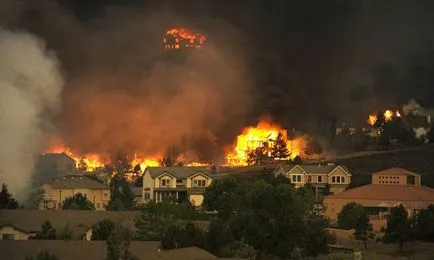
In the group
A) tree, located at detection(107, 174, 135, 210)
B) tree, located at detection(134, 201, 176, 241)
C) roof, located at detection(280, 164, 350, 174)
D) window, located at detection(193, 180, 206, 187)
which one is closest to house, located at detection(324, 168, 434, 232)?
roof, located at detection(280, 164, 350, 174)

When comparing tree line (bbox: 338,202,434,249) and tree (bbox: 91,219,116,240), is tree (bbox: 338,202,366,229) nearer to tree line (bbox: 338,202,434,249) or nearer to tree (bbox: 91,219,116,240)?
tree line (bbox: 338,202,434,249)

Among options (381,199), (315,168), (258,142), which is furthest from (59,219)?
(258,142)

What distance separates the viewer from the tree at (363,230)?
48.3m

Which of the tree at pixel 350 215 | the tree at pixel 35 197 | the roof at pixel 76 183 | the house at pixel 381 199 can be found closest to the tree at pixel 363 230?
the tree at pixel 350 215

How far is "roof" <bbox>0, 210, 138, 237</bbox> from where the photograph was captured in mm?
43156

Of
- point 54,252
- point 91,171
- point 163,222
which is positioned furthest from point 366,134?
point 54,252

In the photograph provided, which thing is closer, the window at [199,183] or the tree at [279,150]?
the window at [199,183]

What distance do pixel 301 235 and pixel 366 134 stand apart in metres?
53.6

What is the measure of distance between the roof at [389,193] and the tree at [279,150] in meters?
25.5

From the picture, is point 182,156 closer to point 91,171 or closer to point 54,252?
point 91,171

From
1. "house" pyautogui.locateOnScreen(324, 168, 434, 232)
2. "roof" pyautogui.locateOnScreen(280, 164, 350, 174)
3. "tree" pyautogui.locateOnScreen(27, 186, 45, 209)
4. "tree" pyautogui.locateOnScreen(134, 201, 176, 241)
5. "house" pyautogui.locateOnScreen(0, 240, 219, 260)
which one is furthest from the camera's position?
"roof" pyautogui.locateOnScreen(280, 164, 350, 174)

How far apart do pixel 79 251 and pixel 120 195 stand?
34.5 m

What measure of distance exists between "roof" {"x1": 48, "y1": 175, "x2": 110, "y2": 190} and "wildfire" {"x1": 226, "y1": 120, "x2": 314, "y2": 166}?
2025 centimetres

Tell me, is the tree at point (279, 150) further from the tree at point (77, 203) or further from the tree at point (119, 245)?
the tree at point (119, 245)
